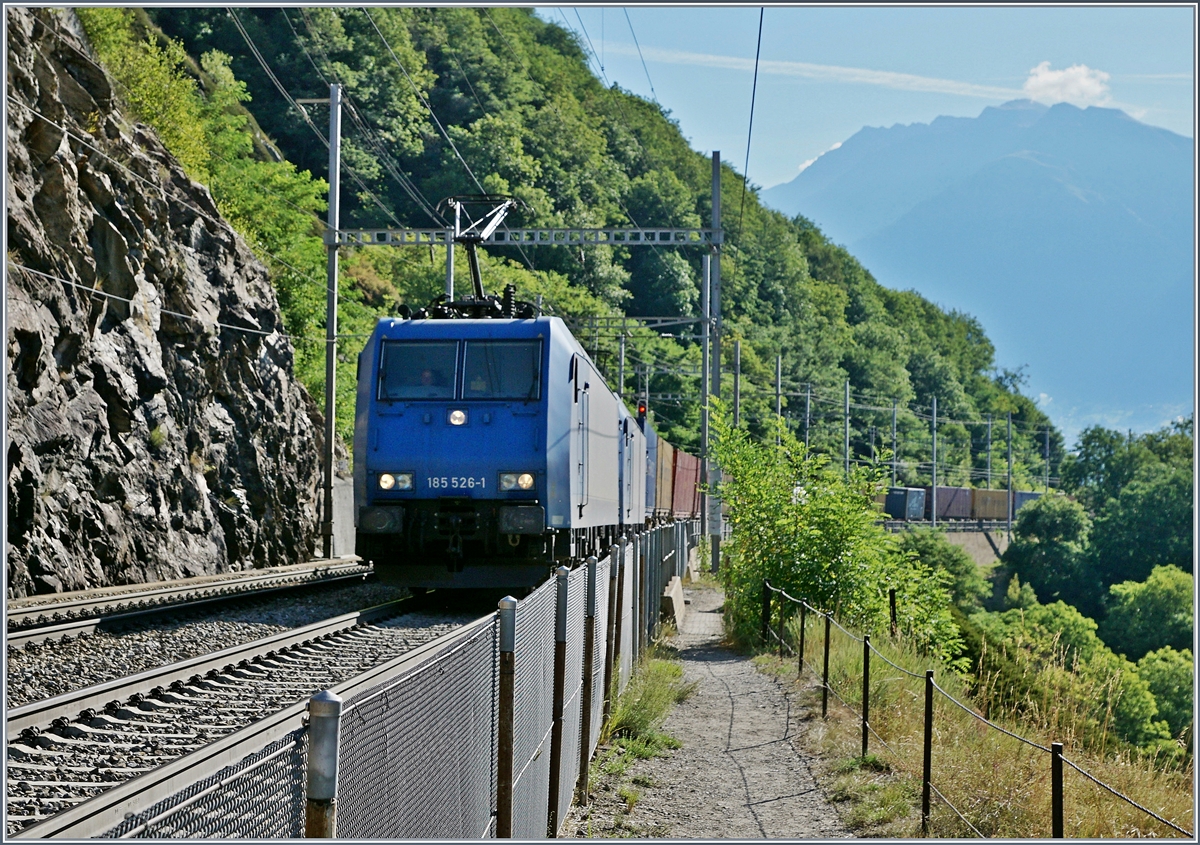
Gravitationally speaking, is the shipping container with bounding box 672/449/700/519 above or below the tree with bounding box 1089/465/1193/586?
above

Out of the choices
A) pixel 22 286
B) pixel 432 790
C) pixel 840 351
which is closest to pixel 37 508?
pixel 22 286

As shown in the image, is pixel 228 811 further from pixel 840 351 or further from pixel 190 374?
pixel 840 351

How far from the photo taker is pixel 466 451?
632 inches

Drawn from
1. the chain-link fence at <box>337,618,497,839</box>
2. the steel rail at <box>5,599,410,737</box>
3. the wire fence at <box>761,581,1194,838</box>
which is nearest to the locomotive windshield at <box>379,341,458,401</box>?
the steel rail at <box>5,599,410,737</box>

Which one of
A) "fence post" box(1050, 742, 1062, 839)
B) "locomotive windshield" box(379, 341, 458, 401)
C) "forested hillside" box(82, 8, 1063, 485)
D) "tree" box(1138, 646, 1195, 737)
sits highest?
Result: "forested hillside" box(82, 8, 1063, 485)

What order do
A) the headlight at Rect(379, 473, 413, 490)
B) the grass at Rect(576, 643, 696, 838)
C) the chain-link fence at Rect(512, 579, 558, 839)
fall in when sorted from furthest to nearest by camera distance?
the headlight at Rect(379, 473, 413, 490) < the grass at Rect(576, 643, 696, 838) < the chain-link fence at Rect(512, 579, 558, 839)

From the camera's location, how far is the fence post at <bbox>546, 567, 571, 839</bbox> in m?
6.97

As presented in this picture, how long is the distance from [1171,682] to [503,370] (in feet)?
178

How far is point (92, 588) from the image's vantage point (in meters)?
20.3

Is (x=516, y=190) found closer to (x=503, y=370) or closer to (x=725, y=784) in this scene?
(x=503, y=370)

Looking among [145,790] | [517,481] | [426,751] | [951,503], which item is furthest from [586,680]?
[951,503]

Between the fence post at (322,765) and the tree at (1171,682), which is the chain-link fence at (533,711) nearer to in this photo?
the fence post at (322,765)

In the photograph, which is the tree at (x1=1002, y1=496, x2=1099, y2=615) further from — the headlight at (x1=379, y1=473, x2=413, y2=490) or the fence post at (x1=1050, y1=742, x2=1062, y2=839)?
the fence post at (x1=1050, y1=742, x2=1062, y2=839)

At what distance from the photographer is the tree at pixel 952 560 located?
235ft
